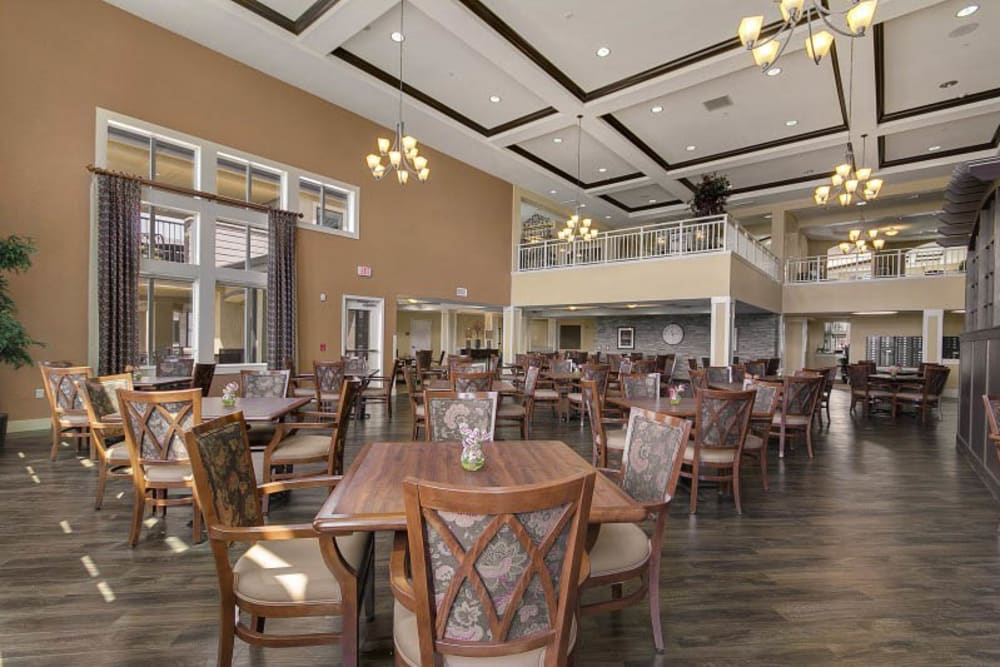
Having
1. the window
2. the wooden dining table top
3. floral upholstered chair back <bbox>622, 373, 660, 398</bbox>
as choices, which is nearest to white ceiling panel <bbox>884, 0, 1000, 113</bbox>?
floral upholstered chair back <bbox>622, 373, 660, 398</bbox>

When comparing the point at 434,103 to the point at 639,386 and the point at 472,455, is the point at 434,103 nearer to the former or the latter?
the point at 639,386

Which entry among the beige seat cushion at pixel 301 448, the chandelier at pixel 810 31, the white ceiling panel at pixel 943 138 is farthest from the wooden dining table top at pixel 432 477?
the white ceiling panel at pixel 943 138

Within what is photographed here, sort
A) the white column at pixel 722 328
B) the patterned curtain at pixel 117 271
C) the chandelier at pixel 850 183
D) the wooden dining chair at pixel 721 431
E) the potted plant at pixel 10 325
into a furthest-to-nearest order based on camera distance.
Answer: the white column at pixel 722 328 < the chandelier at pixel 850 183 < the patterned curtain at pixel 117 271 < the potted plant at pixel 10 325 < the wooden dining chair at pixel 721 431

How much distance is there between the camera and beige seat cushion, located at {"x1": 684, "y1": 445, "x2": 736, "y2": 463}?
3.37 m

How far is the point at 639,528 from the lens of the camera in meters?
1.96

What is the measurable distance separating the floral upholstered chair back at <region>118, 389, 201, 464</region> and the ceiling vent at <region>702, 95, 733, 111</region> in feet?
30.0

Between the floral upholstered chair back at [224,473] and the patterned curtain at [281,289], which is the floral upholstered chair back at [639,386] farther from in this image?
the patterned curtain at [281,289]

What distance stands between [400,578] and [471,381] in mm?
3172

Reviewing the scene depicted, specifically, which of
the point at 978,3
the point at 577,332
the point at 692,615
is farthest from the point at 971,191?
the point at 577,332

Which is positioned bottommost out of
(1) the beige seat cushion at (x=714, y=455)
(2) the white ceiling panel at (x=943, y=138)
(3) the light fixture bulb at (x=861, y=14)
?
(1) the beige seat cushion at (x=714, y=455)

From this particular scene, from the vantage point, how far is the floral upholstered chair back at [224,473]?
1.46m

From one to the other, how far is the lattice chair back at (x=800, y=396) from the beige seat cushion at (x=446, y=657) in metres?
4.77

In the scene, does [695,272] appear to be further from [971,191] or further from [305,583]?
[305,583]

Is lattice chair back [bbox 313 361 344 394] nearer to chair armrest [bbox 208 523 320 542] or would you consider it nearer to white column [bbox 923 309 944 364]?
chair armrest [bbox 208 523 320 542]
